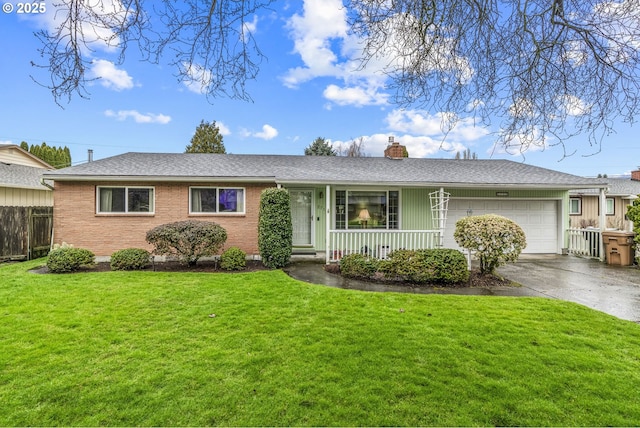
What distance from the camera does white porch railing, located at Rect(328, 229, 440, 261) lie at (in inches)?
373

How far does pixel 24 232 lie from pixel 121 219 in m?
3.48

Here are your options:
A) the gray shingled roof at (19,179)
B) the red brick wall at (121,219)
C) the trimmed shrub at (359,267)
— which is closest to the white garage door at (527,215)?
the trimmed shrub at (359,267)

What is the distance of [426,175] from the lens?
38.4ft

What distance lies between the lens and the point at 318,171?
452 inches

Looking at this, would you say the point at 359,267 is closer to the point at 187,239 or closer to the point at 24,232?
the point at 187,239

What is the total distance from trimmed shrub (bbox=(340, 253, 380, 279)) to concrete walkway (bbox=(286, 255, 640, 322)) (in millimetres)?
344

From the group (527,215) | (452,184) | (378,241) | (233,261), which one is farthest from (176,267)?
(527,215)

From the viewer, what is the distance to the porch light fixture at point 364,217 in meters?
11.3

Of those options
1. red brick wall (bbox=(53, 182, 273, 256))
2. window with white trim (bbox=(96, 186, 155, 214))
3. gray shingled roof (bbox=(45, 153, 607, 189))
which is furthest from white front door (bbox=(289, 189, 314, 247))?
window with white trim (bbox=(96, 186, 155, 214))

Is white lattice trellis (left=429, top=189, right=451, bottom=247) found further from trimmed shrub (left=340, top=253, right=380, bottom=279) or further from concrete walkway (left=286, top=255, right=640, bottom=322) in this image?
trimmed shrub (left=340, top=253, right=380, bottom=279)

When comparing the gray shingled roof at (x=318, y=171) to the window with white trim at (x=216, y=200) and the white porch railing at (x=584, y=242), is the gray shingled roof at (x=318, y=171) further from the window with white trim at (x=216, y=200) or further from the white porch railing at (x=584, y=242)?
the white porch railing at (x=584, y=242)

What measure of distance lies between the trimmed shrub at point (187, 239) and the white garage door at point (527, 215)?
27.2 feet

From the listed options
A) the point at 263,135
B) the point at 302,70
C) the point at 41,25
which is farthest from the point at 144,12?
the point at 263,135

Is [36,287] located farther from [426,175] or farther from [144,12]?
[426,175]
